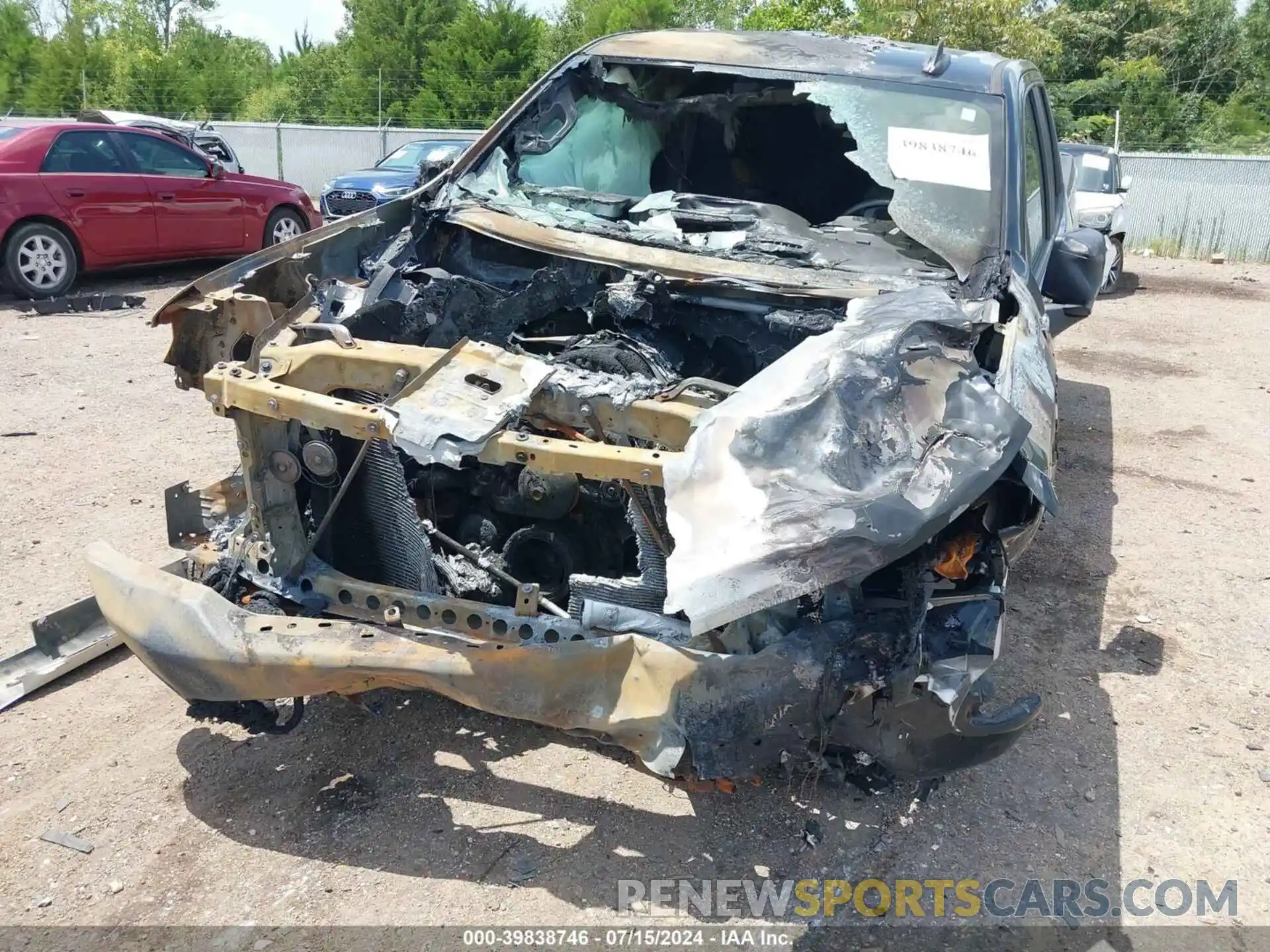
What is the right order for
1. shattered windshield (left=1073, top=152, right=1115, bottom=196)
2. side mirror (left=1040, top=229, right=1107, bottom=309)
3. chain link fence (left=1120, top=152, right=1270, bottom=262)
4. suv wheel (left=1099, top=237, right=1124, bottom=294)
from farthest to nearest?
chain link fence (left=1120, top=152, right=1270, bottom=262), shattered windshield (left=1073, top=152, right=1115, bottom=196), suv wheel (left=1099, top=237, right=1124, bottom=294), side mirror (left=1040, top=229, right=1107, bottom=309)

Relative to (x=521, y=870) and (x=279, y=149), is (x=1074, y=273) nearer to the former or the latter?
(x=521, y=870)

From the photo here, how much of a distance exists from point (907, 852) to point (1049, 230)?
2912 millimetres

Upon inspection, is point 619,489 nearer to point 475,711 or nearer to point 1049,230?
point 475,711

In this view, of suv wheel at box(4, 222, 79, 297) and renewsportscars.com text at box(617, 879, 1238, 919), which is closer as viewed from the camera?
renewsportscars.com text at box(617, 879, 1238, 919)

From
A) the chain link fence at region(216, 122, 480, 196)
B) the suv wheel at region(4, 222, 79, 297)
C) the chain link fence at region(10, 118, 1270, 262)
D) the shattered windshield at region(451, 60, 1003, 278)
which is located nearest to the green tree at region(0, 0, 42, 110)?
the chain link fence at region(216, 122, 480, 196)

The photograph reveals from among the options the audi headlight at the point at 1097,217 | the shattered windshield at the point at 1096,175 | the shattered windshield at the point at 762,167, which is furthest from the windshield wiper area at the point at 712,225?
the shattered windshield at the point at 1096,175

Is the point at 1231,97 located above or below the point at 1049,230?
above

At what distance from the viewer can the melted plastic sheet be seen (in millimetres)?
1953

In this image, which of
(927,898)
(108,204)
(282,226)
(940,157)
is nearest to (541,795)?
(927,898)

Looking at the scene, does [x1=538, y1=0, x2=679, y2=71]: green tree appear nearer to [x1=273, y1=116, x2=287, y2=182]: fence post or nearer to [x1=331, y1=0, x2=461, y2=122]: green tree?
[x1=331, y1=0, x2=461, y2=122]: green tree

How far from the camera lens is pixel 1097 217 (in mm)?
10703

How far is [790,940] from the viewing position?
2.43 metres

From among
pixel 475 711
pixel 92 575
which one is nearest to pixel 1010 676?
pixel 475 711

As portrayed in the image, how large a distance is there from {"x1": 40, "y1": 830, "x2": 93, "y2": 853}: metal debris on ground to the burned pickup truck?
435 millimetres
